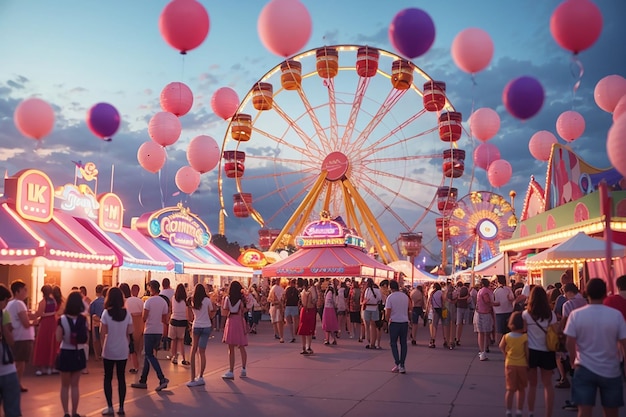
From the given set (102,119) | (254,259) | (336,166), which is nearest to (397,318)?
(102,119)

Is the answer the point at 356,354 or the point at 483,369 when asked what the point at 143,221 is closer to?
the point at 356,354

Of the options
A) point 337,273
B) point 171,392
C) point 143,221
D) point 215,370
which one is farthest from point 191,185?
point 171,392

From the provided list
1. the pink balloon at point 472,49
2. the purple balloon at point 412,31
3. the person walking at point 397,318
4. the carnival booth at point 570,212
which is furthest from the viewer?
the carnival booth at point 570,212

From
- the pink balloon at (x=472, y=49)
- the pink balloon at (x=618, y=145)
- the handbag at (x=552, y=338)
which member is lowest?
the handbag at (x=552, y=338)

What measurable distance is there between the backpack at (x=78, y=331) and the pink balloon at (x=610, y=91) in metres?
11.0

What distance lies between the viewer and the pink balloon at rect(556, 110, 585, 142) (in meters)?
15.4

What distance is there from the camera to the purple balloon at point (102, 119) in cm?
1366

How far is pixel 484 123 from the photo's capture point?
1580 centimetres

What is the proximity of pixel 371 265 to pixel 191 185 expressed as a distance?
8472 mm

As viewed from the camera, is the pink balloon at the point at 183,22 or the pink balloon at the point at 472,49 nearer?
the pink balloon at the point at 183,22

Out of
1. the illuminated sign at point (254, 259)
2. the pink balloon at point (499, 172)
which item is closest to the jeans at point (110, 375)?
the pink balloon at point (499, 172)

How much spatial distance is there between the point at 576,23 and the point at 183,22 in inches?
230

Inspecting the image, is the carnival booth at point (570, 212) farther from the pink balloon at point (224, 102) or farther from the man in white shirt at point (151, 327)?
the pink balloon at point (224, 102)

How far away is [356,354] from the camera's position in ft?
44.5
